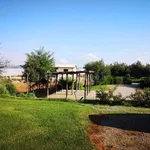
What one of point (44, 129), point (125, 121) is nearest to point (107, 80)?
point (125, 121)

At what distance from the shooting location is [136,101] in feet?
48.9

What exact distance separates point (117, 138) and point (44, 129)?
107 inches

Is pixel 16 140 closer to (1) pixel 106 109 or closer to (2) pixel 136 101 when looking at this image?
(1) pixel 106 109

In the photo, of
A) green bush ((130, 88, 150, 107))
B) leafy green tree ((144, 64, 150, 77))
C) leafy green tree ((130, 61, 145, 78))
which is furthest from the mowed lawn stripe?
leafy green tree ((130, 61, 145, 78))

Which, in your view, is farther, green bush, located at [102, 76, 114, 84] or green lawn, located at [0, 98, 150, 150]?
green bush, located at [102, 76, 114, 84]

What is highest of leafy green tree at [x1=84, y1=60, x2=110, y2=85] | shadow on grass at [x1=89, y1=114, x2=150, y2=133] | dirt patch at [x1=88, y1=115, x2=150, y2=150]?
leafy green tree at [x1=84, y1=60, x2=110, y2=85]

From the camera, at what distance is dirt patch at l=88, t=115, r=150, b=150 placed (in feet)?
22.2

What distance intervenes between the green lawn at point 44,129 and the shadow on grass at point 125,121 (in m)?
0.67

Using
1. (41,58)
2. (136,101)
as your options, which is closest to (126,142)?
(136,101)

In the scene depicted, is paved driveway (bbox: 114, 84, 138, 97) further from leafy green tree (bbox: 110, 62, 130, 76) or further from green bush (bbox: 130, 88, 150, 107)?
leafy green tree (bbox: 110, 62, 130, 76)

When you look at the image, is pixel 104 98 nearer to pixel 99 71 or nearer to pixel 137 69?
pixel 99 71

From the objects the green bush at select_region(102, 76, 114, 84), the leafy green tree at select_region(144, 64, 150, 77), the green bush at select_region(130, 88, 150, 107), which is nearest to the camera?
the green bush at select_region(130, 88, 150, 107)

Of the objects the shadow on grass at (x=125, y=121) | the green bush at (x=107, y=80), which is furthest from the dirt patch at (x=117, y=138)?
the green bush at (x=107, y=80)

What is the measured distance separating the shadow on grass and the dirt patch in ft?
1.04
